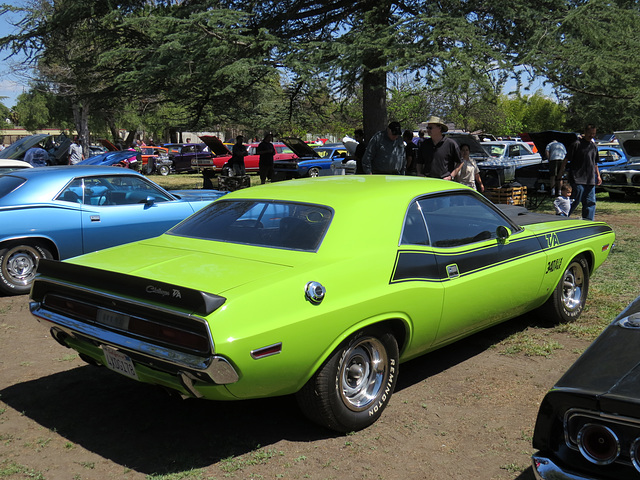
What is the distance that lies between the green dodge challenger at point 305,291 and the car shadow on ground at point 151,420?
0.43 meters

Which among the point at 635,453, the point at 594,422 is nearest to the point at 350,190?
the point at 594,422

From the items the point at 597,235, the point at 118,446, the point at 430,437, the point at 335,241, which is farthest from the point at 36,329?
the point at 597,235

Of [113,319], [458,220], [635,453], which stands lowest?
[635,453]

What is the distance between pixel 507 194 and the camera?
45.8ft

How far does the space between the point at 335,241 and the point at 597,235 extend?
10.9ft

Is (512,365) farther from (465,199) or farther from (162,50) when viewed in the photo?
(162,50)

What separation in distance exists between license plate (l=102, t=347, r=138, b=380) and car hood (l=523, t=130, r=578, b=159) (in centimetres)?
1440

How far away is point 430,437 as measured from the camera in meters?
3.83

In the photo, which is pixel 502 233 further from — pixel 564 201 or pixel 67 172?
pixel 564 201

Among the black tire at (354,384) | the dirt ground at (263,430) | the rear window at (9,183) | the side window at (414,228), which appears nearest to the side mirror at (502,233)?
the side window at (414,228)

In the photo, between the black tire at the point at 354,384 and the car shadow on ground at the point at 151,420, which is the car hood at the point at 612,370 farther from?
the black tire at the point at 354,384

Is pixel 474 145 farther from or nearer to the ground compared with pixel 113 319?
farther from the ground

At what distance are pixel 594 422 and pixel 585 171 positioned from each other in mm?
8637

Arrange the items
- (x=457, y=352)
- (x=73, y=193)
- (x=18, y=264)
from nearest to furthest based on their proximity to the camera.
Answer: (x=457, y=352), (x=18, y=264), (x=73, y=193)
